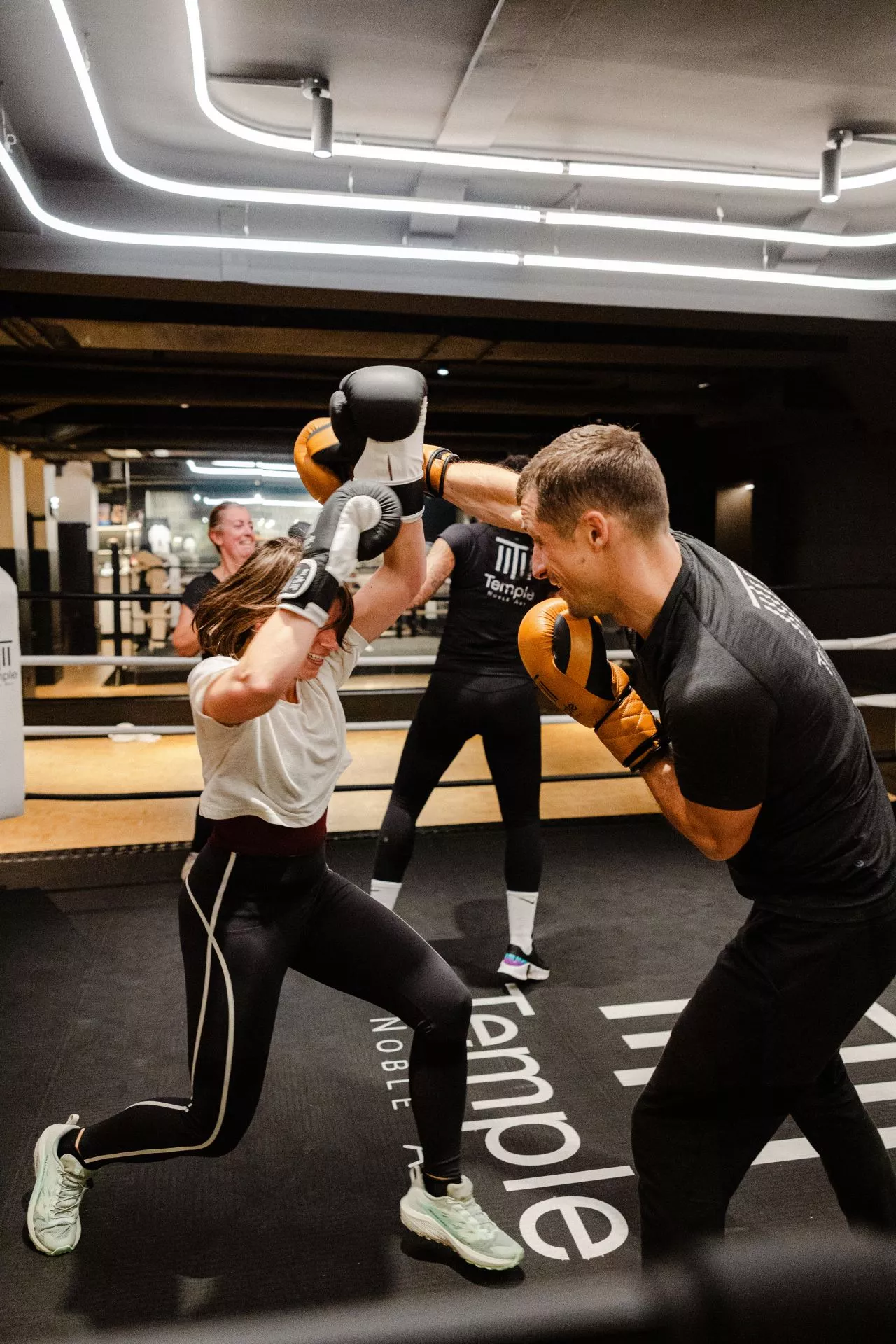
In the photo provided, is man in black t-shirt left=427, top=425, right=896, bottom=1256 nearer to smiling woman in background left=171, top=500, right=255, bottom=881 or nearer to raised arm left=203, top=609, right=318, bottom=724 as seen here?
raised arm left=203, top=609, right=318, bottom=724

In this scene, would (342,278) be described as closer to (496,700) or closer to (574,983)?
(496,700)

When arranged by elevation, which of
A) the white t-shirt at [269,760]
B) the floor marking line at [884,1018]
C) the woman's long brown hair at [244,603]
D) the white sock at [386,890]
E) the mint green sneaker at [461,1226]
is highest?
the woman's long brown hair at [244,603]

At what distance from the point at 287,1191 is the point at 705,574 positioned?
1325 millimetres

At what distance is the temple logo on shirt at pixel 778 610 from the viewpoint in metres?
1.13

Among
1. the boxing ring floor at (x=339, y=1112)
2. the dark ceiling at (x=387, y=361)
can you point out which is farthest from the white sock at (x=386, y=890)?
the dark ceiling at (x=387, y=361)

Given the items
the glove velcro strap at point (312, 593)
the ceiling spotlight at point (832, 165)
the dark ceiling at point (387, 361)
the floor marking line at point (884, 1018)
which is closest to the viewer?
the glove velcro strap at point (312, 593)

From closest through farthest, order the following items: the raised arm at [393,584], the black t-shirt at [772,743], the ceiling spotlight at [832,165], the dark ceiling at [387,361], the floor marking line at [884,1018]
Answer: the black t-shirt at [772,743] → the raised arm at [393,584] → the floor marking line at [884,1018] → the ceiling spotlight at [832,165] → the dark ceiling at [387,361]

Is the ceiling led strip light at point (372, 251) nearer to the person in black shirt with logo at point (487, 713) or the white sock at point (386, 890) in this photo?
the person in black shirt with logo at point (487, 713)

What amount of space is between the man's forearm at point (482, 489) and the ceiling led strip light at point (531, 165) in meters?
1.73

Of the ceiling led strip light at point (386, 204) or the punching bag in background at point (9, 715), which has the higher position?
the ceiling led strip light at point (386, 204)

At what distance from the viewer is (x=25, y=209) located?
328cm

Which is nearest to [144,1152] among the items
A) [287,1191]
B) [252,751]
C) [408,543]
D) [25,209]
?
[287,1191]

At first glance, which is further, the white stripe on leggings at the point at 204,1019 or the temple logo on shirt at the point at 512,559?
the temple logo on shirt at the point at 512,559

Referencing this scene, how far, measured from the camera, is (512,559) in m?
2.45
